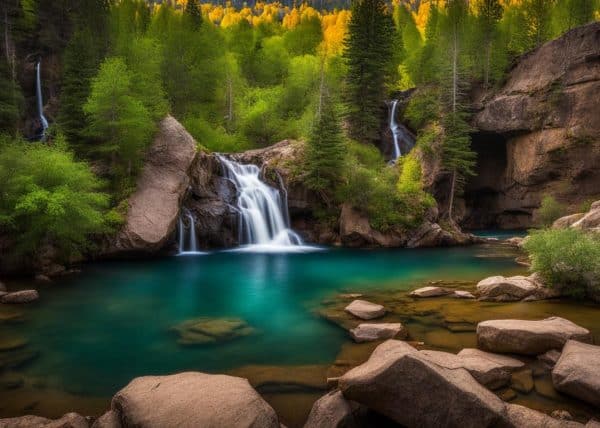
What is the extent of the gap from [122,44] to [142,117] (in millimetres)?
17310

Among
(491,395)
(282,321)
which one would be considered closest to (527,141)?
(282,321)

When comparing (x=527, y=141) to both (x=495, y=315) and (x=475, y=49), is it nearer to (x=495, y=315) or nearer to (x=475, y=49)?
(x=475, y=49)

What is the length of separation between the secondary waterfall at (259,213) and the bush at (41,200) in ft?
42.3

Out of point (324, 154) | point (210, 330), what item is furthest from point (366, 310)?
point (324, 154)

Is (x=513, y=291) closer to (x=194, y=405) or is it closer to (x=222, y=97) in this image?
(x=194, y=405)

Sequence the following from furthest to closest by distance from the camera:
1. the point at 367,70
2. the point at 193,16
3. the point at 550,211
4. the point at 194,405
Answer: the point at 193,16 → the point at 367,70 → the point at 550,211 → the point at 194,405

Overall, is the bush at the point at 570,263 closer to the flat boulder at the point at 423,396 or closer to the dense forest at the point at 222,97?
the flat boulder at the point at 423,396

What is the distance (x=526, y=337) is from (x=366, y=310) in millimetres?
4507

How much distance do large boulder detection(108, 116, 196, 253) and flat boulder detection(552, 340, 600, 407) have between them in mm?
20557

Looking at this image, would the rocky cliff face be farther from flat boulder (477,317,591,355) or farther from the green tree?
flat boulder (477,317,591,355)

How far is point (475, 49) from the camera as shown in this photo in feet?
153

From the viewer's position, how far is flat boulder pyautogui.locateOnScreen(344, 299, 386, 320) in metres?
11.7

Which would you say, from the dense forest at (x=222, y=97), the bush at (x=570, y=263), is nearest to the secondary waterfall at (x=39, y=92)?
the dense forest at (x=222, y=97)

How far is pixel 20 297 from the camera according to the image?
13531mm
